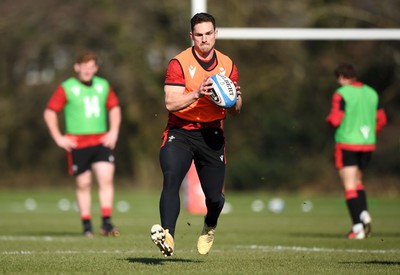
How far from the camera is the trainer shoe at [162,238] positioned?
25.8 feet

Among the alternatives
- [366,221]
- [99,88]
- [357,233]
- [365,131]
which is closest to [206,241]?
[357,233]

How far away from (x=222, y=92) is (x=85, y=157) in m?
5.25

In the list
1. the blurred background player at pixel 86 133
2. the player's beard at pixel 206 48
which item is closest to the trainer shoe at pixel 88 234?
the blurred background player at pixel 86 133

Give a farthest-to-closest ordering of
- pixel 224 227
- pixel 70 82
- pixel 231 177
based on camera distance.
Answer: pixel 231 177, pixel 224 227, pixel 70 82

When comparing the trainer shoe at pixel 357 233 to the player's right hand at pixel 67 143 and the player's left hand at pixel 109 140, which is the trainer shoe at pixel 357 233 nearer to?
the player's left hand at pixel 109 140

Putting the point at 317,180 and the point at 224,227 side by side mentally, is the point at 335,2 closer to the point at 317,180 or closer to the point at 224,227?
the point at 317,180

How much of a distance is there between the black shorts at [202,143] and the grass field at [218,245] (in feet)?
2.95

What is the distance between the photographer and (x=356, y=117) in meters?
12.9

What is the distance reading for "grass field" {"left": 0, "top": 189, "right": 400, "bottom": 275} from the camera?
8.34m

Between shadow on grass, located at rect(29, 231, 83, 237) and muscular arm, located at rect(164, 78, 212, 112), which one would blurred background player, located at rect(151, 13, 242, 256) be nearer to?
muscular arm, located at rect(164, 78, 212, 112)

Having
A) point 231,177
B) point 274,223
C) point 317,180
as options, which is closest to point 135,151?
point 231,177

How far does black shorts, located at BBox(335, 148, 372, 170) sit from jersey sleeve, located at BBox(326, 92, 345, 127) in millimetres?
387

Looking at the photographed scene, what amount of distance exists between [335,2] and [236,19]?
2706mm

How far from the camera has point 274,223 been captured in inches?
639
